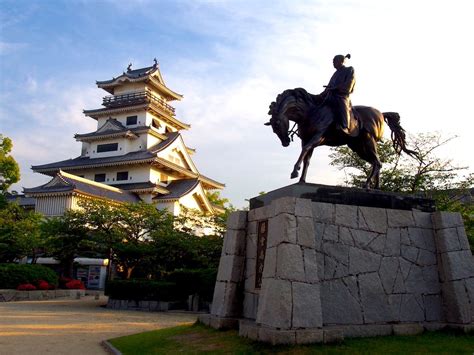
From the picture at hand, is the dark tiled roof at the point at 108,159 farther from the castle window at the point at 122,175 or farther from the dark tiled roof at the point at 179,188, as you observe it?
the dark tiled roof at the point at 179,188

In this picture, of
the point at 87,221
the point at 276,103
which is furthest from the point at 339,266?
the point at 87,221

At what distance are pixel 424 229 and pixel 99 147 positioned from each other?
37912mm

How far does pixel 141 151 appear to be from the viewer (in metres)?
39.9

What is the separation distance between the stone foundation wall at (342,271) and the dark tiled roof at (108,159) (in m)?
30.2

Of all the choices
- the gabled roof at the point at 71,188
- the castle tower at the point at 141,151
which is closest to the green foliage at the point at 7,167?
the gabled roof at the point at 71,188

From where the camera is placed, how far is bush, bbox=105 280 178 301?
65.3 feet

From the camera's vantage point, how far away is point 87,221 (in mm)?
23453

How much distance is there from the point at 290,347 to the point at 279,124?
13.6ft

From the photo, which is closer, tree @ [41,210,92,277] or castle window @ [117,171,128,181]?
tree @ [41,210,92,277]

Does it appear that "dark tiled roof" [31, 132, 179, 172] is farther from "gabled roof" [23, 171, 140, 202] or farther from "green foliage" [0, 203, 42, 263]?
"green foliage" [0, 203, 42, 263]

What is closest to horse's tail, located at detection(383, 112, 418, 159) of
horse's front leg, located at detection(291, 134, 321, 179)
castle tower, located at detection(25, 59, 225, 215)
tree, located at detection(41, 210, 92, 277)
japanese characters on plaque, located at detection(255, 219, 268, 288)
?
horse's front leg, located at detection(291, 134, 321, 179)

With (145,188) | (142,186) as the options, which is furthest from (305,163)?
(142,186)

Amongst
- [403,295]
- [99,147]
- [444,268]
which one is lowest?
[403,295]

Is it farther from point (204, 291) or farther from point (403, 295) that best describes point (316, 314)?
point (204, 291)
